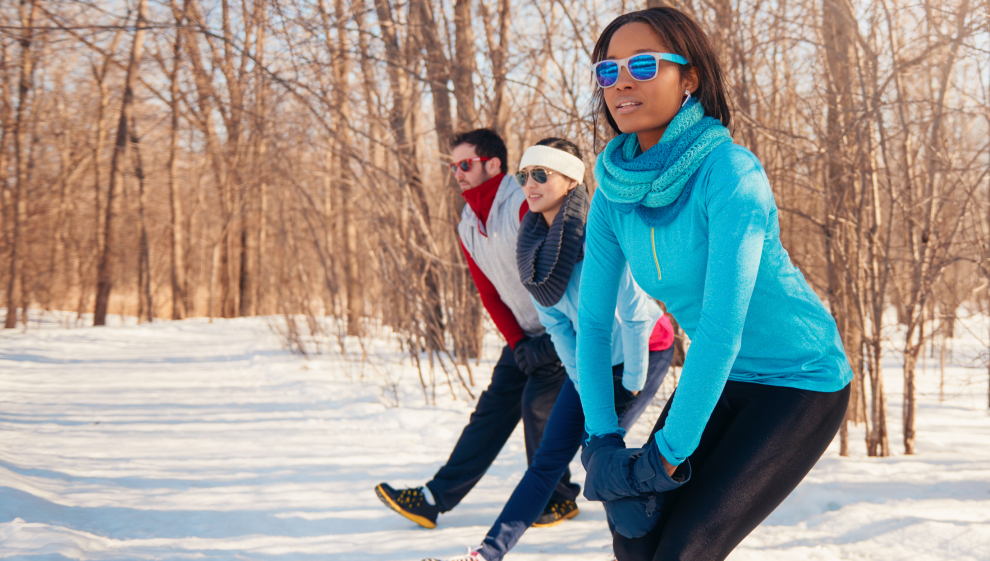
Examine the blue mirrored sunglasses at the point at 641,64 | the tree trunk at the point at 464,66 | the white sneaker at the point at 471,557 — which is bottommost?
the white sneaker at the point at 471,557

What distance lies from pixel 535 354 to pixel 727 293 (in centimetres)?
167

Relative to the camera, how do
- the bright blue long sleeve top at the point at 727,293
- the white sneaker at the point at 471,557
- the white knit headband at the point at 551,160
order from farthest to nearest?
the white knit headband at the point at 551,160 → the white sneaker at the point at 471,557 → the bright blue long sleeve top at the point at 727,293

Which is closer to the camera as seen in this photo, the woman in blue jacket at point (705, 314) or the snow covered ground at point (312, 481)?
the woman in blue jacket at point (705, 314)

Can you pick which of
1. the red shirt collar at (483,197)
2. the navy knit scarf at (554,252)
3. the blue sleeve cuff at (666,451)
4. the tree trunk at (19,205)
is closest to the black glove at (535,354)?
the navy knit scarf at (554,252)

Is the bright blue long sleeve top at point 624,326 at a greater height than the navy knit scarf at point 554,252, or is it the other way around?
the navy knit scarf at point 554,252

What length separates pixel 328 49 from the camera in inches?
244

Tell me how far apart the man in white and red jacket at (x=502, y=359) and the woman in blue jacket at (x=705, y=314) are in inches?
56.4

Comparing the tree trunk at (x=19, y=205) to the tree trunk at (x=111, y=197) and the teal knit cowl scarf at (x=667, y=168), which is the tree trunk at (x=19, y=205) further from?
the teal knit cowl scarf at (x=667, y=168)

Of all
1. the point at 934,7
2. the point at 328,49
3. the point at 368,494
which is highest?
the point at 328,49

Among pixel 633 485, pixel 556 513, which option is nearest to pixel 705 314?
pixel 633 485

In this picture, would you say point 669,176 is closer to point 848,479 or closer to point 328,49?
point 848,479

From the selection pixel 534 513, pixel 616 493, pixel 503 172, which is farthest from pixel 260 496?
pixel 616 493

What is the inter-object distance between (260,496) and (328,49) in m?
4.33

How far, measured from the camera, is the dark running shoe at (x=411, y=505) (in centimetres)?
314
